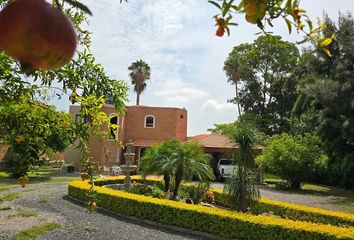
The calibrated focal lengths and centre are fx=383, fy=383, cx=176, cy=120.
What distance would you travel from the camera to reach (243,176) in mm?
10703

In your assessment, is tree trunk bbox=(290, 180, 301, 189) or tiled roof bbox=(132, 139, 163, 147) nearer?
tree trunk bbox=(290, 180, 301, 189)

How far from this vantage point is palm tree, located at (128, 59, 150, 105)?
4262 centimetres

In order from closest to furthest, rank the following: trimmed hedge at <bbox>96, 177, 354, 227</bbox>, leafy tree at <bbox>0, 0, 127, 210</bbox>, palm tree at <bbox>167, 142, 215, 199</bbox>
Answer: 1. leafy tree at <bbox>0, 0, 127, 210</bbox>
2. trimmed hedge at <bbox>96, 177, 354, 227</bbox>
3. palm tree at <bbox>167, 142, 215, 199</bbox>

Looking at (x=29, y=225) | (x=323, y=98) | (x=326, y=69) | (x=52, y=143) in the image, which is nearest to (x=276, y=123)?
(x=326, y=69)

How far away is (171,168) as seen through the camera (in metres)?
12.9

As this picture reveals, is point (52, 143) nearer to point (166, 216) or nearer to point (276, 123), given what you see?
point (166, 216)

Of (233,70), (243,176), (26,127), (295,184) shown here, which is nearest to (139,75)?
(233,70)

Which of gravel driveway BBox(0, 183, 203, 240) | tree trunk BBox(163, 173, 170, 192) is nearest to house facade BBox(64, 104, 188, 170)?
tree trunk BBox(163, 173, 170, 192)

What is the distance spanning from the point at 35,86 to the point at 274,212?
34.5 feet

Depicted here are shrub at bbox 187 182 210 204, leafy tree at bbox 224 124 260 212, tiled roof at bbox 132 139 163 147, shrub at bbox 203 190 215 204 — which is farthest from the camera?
tiled roof at bbox 132 139 163 147

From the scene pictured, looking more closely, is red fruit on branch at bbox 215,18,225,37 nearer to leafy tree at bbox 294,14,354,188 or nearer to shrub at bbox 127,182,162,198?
shrub at bbox 127,182,162,198

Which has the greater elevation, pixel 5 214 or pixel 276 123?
pixel 276 123

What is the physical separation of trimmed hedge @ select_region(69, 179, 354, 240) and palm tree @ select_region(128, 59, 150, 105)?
102ft

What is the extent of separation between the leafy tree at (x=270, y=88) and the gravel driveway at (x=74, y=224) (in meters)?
26.7
